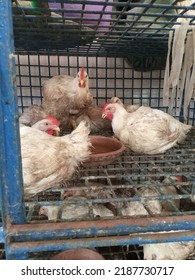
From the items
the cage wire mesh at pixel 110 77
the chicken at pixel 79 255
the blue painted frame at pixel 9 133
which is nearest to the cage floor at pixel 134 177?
the cage wire mesh at pixel 110 77

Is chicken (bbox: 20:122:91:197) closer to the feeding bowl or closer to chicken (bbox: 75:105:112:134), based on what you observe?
the feeding bowl

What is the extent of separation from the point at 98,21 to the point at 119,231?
0.70 m

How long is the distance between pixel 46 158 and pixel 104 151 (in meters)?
0.45

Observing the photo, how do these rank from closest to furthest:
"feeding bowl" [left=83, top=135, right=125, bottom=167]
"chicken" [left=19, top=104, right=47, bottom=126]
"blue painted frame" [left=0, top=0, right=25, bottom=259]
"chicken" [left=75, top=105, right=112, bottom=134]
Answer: "blue painted frame" [left=0, top=0, right=25, bottom=259] < "feeding bowl" [left=83, top=135, right=125, bottom=167] < "chicken" [left=19, top=104, right=47, bottom=126] < "chicken" [left=75, top=105, right=112, bottom=134]

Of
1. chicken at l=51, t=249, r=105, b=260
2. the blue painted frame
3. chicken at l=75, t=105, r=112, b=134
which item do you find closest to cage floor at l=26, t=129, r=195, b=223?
chicken at l=51, t=249, r=105, b=260

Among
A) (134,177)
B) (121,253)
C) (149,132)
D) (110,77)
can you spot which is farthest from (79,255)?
(110,77)

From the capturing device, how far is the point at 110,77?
1.77 meters

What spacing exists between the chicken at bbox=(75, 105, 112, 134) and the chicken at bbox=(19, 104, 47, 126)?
25cm

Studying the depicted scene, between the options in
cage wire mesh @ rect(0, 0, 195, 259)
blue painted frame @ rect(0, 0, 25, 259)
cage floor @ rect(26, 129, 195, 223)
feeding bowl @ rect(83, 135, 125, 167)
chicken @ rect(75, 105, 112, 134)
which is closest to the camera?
blue painted frame @ rect(0, 0, 25, 259)

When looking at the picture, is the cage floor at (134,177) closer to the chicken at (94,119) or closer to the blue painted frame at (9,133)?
the blue painted frame at (9,133)

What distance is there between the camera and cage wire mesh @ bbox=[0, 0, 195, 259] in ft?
2.23

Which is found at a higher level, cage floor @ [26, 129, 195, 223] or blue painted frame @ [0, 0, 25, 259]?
blue painted frame @ [0, 0, 25, 259]

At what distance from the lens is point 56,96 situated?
1501 millimetres

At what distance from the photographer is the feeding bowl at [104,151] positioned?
91 cm
